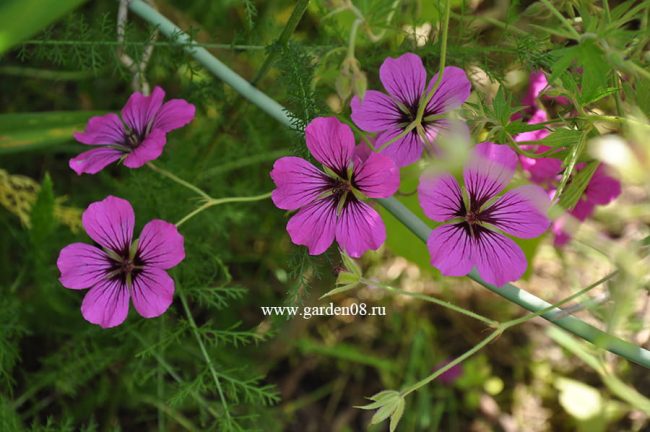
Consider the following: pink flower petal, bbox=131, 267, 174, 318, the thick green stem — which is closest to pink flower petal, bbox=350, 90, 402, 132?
the thick green stem

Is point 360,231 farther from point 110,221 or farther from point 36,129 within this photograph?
point 36,129

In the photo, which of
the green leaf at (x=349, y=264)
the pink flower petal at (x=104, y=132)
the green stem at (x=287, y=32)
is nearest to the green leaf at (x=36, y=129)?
the pink flower petal at (x=104, y=132)

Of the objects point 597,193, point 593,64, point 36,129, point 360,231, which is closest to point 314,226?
point 360,231

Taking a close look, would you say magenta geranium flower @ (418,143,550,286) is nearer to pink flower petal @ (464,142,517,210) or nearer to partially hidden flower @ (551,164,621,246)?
pink flower petal @ (464,142,517,210)

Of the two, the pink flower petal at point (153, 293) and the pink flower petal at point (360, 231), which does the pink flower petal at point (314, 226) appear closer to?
the pink flower petal at point (360, 231)

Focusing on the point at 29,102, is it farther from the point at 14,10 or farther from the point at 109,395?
the point at 14,10
